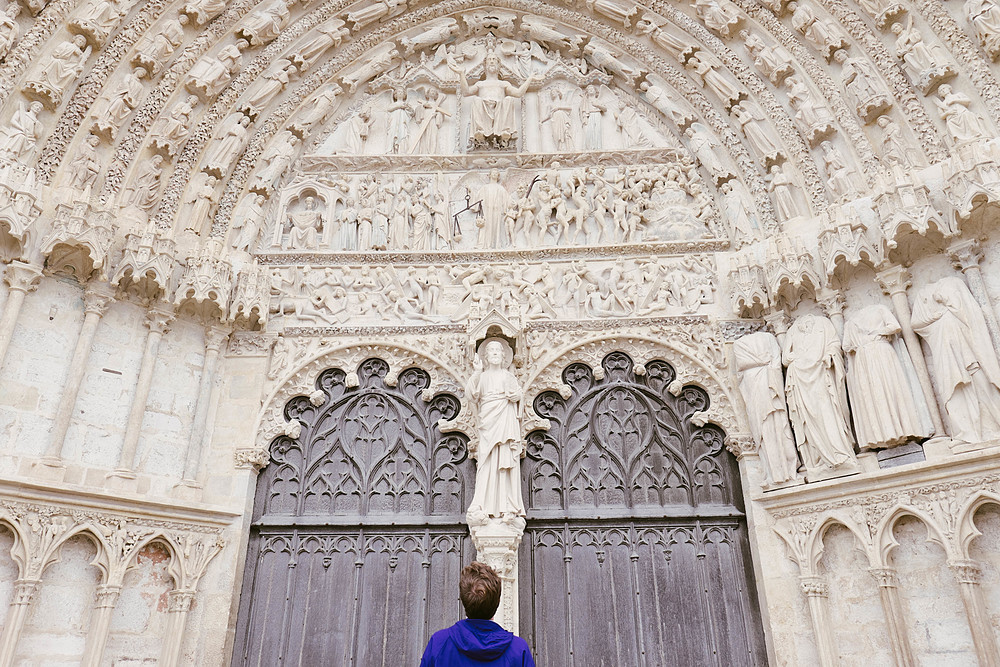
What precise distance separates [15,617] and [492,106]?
6820 mm

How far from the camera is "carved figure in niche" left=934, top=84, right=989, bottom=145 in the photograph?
588 cm

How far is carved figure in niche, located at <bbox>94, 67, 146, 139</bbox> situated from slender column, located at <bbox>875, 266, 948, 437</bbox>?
7254mm

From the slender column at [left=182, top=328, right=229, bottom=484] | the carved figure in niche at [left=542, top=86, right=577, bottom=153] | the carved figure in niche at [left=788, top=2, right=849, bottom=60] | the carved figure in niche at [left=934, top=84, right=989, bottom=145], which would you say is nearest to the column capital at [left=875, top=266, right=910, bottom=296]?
the carved figure in niche at [left=934, top=84, right=989, bottom=145]

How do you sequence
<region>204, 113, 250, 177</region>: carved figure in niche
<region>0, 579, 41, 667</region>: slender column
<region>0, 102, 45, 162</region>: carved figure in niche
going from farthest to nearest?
<region>204, 113, 250, 177</region>: carved figure in niche, <region>0, 102, 45, 162</region>: carved figure in niche, <region>0, 579, 41, 667</region>: slender column

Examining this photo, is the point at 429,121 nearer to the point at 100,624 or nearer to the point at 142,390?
the point at 142,390

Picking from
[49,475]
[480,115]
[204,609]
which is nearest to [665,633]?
[204,609]

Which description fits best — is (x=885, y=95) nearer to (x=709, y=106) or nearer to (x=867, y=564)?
(x=709, y=106)

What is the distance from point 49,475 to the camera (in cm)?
541

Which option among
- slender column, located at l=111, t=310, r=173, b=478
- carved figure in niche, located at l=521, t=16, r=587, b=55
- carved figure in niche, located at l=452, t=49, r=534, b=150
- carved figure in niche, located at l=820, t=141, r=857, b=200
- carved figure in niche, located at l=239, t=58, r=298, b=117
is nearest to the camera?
slender column, located at l=111, t=310, r=173, b=478

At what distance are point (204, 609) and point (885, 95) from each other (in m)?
7.76

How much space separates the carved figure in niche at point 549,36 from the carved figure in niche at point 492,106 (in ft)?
1.90

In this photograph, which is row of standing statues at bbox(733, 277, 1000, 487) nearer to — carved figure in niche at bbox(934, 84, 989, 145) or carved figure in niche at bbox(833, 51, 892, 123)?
carved figure in niche at bbox(934, 84, 989, 145)

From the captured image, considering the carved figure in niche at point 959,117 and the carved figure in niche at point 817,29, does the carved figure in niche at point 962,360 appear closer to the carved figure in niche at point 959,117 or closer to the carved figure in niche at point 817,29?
the carved figure in niche at point 959,117

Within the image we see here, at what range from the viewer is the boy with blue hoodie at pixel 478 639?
256cm
